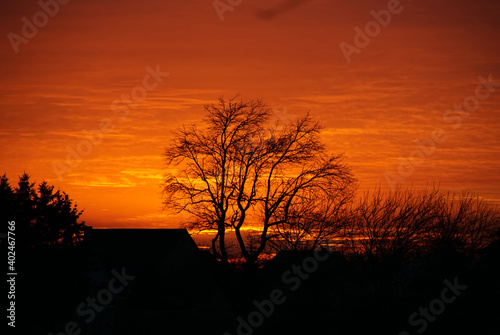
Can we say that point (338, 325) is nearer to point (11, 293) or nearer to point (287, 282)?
point (287, 282)

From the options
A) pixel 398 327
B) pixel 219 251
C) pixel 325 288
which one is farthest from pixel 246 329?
pixel 219 251

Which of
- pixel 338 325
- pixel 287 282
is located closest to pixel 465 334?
pixel 338 325

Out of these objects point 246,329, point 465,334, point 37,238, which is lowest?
point 465,334

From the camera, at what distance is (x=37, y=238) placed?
102 feet

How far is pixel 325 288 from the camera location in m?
26.5

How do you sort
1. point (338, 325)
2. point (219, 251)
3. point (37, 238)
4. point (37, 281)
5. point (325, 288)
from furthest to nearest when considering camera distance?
point (219, 251) < point (37, 238) < point (37, 281) < point (325, 288) < point (338, 325)

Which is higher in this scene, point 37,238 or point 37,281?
point 37,238

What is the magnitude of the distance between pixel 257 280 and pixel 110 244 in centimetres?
2539

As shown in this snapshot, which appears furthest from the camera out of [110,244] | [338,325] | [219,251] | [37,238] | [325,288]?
[110,244]

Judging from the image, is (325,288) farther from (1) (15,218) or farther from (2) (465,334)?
(1) (15,218)

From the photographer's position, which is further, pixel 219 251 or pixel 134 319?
pixel 219 251

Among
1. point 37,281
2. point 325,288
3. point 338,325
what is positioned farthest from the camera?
point 37,281

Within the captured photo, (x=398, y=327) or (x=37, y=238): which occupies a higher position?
(x=37, y=238)

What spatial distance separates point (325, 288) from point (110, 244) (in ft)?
113
